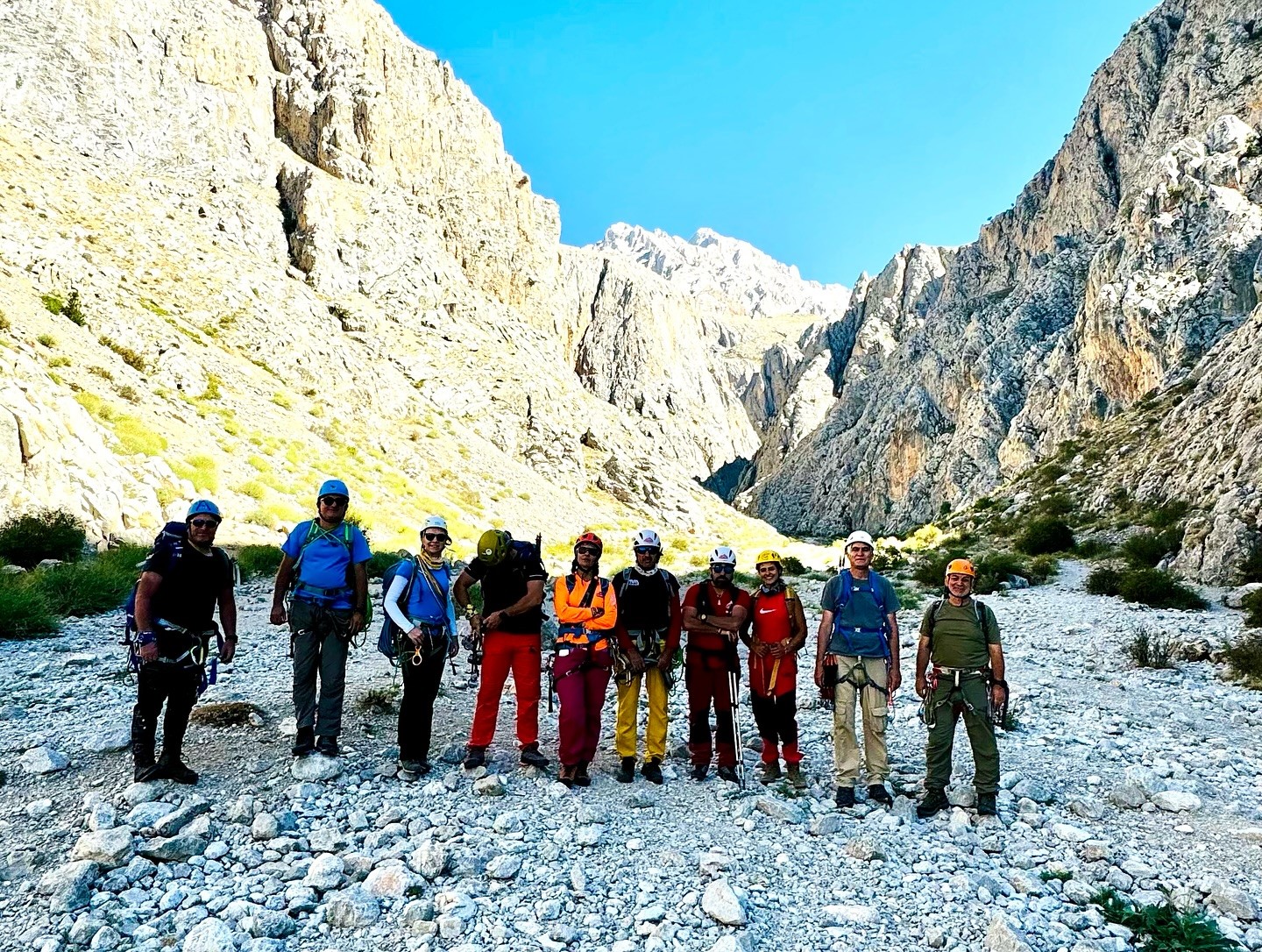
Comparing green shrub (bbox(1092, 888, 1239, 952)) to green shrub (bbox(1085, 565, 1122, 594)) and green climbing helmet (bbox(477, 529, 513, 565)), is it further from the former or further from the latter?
green shrub (bbox(1085, 565, 1122, 594))

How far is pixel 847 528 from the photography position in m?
82.9

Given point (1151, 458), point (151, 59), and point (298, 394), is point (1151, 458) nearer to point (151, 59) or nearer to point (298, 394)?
point (298, 394)

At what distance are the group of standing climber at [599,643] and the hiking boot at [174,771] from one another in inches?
11.5

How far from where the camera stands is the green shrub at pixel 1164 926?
3891mm

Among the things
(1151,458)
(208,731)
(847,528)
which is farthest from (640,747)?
(847,528)

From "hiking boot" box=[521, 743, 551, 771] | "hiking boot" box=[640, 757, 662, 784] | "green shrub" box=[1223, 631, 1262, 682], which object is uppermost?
"green shrub" box=[1223, 631, 1262, 682]

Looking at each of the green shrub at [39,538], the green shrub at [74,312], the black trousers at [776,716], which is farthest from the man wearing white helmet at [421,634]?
the green shrub at [74,312]

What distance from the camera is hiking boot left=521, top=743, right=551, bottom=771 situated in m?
6.30

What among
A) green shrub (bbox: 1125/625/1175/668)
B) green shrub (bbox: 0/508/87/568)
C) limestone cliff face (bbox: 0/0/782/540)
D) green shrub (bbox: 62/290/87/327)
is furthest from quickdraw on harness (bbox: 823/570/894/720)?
green shrub (bbox: 62/290/87/327)

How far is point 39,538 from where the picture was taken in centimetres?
1329

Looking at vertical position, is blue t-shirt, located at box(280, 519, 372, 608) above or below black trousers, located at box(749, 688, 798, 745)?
above

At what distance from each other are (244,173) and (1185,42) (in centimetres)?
6963

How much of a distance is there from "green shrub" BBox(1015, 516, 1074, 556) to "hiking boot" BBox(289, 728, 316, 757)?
1031 inches

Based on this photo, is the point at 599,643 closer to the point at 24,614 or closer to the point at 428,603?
the point at 428,603
